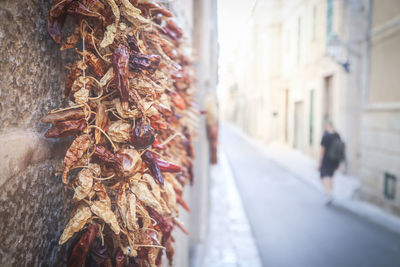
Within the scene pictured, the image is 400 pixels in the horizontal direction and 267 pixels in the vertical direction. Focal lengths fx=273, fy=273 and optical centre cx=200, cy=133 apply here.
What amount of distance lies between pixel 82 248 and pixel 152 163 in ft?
0.91

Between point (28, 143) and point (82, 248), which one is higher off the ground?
point (28, 143)

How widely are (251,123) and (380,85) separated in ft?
71.4

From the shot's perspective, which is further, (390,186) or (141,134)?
(390,186)

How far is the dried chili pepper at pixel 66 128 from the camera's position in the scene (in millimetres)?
687

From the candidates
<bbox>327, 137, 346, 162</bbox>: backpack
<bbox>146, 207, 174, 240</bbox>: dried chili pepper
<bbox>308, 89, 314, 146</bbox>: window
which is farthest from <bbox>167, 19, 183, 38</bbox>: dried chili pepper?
<bbox>308, 89, 314, 146</bbox>: window

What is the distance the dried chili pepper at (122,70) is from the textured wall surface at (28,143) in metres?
0.19

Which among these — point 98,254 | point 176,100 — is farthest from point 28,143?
point 176,100

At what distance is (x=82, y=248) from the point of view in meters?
0.70

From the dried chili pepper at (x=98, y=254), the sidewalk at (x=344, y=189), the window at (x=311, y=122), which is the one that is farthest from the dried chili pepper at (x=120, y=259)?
the window at (x=311, y=122)

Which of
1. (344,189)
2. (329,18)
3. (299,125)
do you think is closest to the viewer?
(344,189)

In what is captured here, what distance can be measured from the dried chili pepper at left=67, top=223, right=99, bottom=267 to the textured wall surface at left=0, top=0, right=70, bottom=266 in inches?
3.5

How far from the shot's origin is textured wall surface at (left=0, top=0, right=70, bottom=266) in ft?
1.92

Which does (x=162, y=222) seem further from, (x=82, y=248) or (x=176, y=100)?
(x=176, y=100)

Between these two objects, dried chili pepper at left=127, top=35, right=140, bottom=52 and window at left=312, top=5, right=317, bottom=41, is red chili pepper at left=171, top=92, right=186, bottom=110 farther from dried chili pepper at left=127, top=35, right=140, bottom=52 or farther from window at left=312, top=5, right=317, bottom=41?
window at left=312, top=5, right=317, bottom=41
